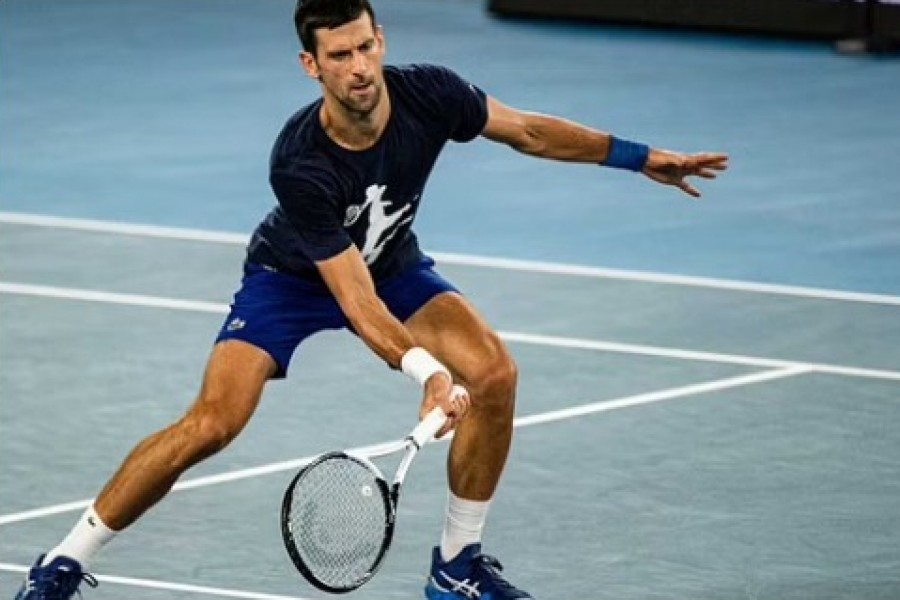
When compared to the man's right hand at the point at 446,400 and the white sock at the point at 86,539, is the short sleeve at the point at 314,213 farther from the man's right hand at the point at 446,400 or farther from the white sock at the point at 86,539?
the white sock at the point at 86,539

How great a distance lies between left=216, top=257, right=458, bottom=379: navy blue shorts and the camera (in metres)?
8.61

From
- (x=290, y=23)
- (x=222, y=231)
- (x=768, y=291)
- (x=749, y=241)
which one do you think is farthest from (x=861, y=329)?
(x=290, y=23)

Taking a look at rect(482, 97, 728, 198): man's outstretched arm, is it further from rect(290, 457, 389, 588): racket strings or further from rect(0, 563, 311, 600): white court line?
rect(0, 563, 311, 600): white court line

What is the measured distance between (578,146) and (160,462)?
5.66 feet

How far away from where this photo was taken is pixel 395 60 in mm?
17828

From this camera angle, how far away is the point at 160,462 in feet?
27.5

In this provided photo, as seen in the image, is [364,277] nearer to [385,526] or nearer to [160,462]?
[160,462]

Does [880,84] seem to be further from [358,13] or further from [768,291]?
[358,13]

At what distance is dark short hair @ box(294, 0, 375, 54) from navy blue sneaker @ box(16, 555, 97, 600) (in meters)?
1.78

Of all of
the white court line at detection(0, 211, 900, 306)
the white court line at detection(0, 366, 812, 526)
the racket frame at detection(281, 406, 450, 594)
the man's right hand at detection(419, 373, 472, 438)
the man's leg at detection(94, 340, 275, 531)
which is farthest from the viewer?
the white court line at detection(0, 211, 900, 306)

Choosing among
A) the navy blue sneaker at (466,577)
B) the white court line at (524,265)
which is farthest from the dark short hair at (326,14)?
the white court line at (524,265)

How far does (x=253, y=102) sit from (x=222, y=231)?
128 inches

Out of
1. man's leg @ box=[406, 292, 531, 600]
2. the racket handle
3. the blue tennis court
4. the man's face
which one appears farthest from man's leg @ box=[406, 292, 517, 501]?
the racket handle

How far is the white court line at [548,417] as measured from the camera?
9.73m
